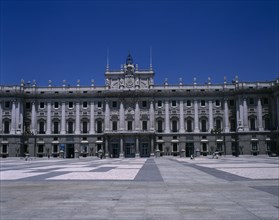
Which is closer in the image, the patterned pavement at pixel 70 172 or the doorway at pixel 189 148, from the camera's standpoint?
the patterned pavement at pixel 70 172

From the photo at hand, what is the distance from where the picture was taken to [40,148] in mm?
81250

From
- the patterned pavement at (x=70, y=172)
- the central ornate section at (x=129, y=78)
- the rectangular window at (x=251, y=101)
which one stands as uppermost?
the central ornate section at (x=129, y=78)

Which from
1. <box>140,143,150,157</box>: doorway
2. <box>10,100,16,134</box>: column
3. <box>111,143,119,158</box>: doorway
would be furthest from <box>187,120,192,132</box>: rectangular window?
<box>10,100,16,134</box>: column

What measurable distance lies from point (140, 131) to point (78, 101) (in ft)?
55.2

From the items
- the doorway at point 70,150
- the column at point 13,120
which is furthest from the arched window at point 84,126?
the column at point 13,120

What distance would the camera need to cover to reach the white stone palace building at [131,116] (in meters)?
78.4

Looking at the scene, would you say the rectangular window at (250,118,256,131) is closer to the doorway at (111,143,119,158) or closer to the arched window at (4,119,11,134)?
the doorway at (111,143,119,158)

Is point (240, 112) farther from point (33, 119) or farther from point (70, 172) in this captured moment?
point (70, 172)

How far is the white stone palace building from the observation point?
78.4m

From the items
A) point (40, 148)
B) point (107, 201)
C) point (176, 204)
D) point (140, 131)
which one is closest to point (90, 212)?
point (107, 201)

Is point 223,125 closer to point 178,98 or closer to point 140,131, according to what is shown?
point 178,98

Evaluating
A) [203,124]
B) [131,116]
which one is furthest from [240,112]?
[131,116]

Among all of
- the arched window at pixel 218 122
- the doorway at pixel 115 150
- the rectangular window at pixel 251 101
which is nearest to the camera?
the rectangular window at pixel 251 101

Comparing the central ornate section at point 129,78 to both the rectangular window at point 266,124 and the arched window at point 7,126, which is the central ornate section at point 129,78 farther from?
the rectangular window at point 266,124
